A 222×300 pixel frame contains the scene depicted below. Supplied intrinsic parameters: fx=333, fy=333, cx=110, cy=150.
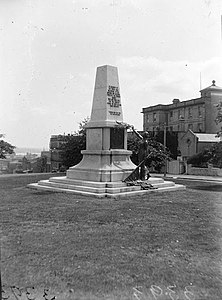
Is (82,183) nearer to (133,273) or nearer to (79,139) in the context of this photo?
(133,273)

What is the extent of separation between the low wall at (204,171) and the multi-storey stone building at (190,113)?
338 inches

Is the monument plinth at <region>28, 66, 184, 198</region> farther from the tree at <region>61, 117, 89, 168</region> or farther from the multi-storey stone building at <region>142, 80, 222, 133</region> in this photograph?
the multi-storey stone building at <region>142, 80, 222, 133</region>

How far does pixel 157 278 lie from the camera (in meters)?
4.02

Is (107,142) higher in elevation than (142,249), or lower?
higher

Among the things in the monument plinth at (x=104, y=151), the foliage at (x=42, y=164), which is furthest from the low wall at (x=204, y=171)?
the foliage at (x=42, y=164)

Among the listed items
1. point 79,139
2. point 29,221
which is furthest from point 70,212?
point 79,139

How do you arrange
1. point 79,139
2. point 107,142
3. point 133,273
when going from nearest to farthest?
1. point 133,273
2. point 107,142
3. point 79,139

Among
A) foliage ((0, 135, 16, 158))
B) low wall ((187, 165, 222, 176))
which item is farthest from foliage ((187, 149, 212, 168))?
foliage ((0, 135, 16, 158))

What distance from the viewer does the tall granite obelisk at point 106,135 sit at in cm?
1348

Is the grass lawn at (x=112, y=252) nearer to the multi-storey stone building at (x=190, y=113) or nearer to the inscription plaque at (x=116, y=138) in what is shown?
the inscription plaque at (x=116, y=138)

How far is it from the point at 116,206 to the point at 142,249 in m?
4.06

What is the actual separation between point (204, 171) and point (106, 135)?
2105cm

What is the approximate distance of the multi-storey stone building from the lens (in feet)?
155

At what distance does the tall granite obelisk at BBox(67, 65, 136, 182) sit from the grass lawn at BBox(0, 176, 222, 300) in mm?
4802
